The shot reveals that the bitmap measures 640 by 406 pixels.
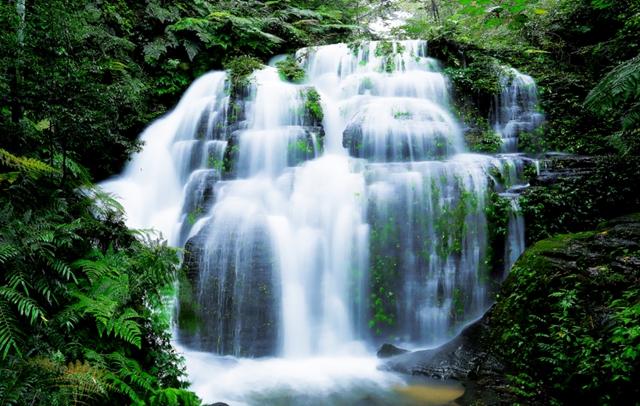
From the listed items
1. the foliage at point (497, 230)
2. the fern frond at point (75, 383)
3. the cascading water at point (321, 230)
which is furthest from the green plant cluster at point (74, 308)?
the foliage at point (497, 230)

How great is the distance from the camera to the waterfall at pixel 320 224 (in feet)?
20.2

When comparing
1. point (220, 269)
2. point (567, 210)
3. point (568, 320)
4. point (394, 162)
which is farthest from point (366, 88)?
point (568, 320)

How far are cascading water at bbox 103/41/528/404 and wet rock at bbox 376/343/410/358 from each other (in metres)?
0.29

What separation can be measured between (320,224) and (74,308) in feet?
15.3

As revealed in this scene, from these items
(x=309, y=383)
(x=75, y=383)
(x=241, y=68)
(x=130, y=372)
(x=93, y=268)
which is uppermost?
(x=241, y=68)

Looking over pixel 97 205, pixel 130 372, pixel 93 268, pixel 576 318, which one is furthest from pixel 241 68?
pixel 576 318

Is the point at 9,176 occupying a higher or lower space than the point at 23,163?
lower

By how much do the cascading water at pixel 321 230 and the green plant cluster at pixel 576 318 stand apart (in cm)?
143

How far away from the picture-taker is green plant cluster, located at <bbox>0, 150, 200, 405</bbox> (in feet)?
6.96

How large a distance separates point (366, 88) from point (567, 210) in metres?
6.32

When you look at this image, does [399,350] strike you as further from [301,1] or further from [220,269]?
[301,1]

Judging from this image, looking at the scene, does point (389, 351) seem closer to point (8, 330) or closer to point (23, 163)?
point (8, 330)

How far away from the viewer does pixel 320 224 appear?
7.02 m

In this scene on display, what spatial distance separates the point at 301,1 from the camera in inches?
645
